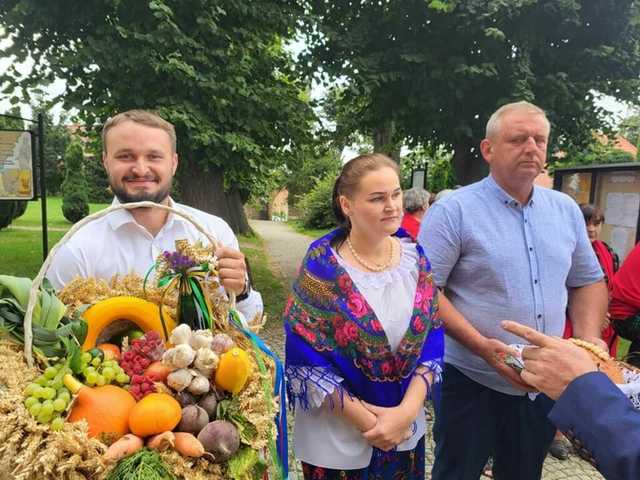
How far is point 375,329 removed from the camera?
5.63 ft

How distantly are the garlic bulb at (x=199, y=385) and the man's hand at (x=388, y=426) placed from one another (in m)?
0.85

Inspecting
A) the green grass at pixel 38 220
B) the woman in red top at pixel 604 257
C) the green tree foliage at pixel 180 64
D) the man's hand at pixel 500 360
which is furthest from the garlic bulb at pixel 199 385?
the green grass at pixel 38 220

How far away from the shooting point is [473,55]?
5949 mm

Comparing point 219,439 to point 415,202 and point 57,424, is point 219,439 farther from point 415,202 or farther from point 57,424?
point 415,202

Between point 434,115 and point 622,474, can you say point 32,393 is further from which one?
point 434,115

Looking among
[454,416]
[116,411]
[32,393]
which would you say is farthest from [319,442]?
[32,393]

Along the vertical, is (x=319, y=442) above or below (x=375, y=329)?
below

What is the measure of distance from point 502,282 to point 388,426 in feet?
2.89

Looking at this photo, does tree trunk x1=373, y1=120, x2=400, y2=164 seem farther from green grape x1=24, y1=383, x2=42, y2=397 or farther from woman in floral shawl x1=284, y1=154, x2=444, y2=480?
green grape x1=24, y1=383, x2=42, y2=397

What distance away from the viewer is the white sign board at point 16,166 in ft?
17.4

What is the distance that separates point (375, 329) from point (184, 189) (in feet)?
17.7

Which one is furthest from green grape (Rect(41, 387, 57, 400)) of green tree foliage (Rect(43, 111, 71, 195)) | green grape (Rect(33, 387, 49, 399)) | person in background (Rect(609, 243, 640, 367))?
green tree foliage (Rect(43, 111, 71, 195))

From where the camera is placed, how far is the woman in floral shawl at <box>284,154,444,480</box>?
67.8 inches

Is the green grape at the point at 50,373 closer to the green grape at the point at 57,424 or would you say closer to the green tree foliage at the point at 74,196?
the green grape at the point at 57,424
